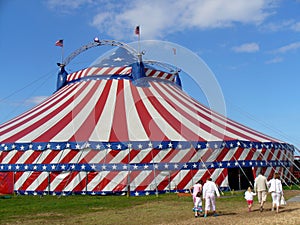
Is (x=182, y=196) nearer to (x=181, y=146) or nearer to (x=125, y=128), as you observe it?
(x=181, y=146)

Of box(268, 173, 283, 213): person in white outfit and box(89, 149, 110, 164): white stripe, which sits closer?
box(268, 173, 283, 213): person in white outfit

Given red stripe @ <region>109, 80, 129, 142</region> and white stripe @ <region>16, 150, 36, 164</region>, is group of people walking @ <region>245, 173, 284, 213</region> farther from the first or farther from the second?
white stripe @ <region>16, 150, 36, 164</region>

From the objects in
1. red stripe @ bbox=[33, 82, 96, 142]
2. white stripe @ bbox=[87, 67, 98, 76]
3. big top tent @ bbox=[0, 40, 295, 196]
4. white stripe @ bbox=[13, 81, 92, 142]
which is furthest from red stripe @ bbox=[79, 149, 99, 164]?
white stripe @ bbox=[87, 67, 98, 76]

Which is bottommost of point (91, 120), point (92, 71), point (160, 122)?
point (160, 122)

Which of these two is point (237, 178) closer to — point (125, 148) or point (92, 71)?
point (125, 148)

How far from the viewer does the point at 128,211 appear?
27.6 feet

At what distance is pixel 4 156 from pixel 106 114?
9.91 ft

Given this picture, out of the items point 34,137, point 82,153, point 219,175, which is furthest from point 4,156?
point 219,175

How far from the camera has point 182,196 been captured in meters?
10.8

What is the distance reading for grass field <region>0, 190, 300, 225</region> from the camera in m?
7.18

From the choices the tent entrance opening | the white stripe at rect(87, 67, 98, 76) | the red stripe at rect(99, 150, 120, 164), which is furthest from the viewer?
the white stripe at rect(87, 67, 98, 76)

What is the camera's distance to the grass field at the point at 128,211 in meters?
7.18

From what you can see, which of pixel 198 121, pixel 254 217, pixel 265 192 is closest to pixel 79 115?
pixel 198 121

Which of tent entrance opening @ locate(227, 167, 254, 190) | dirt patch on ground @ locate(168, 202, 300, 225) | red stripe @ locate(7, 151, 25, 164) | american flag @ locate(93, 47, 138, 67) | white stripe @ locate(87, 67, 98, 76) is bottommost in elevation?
dirt patch on ground @ locate(168, 202, 300, 225)
